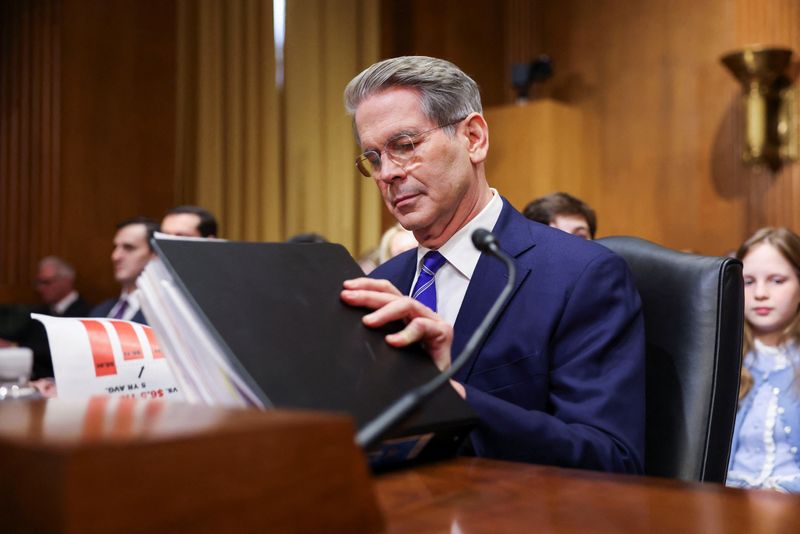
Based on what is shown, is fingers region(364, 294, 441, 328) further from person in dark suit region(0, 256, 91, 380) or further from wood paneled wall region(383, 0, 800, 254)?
person in dark suit region(0, 256, 91, 380)

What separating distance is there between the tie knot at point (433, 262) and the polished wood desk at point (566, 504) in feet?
2.25

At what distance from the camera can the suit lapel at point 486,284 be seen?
133cm

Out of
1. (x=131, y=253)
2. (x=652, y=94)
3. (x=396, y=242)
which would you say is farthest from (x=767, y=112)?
(x=131, y=253)

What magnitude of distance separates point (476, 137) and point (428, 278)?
0.28 metres

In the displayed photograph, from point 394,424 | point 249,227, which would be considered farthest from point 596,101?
point 394,424

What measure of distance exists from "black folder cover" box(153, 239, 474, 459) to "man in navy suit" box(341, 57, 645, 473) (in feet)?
0.13

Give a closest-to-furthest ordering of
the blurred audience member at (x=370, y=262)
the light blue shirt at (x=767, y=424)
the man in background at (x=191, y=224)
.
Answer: the light blue shirt at (x=767, y=424) → the blurred audience member at (x=370, y=262) → the man in background at (x=191, y=224)

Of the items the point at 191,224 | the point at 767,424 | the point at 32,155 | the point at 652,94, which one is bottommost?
the point at 767,424

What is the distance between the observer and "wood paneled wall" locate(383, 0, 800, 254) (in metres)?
4.94

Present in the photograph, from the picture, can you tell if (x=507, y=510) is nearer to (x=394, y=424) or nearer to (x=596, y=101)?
(x=394, y=424)

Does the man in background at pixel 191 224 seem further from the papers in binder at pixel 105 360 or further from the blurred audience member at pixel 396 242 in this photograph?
the papers in binder at pixel 105 360

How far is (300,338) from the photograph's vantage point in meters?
0.89

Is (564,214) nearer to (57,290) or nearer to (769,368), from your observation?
(769,368)

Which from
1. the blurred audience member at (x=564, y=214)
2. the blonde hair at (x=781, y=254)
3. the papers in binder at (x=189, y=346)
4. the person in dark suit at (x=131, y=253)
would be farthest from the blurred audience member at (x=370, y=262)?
the papers in binder at (x=189, y=346)
